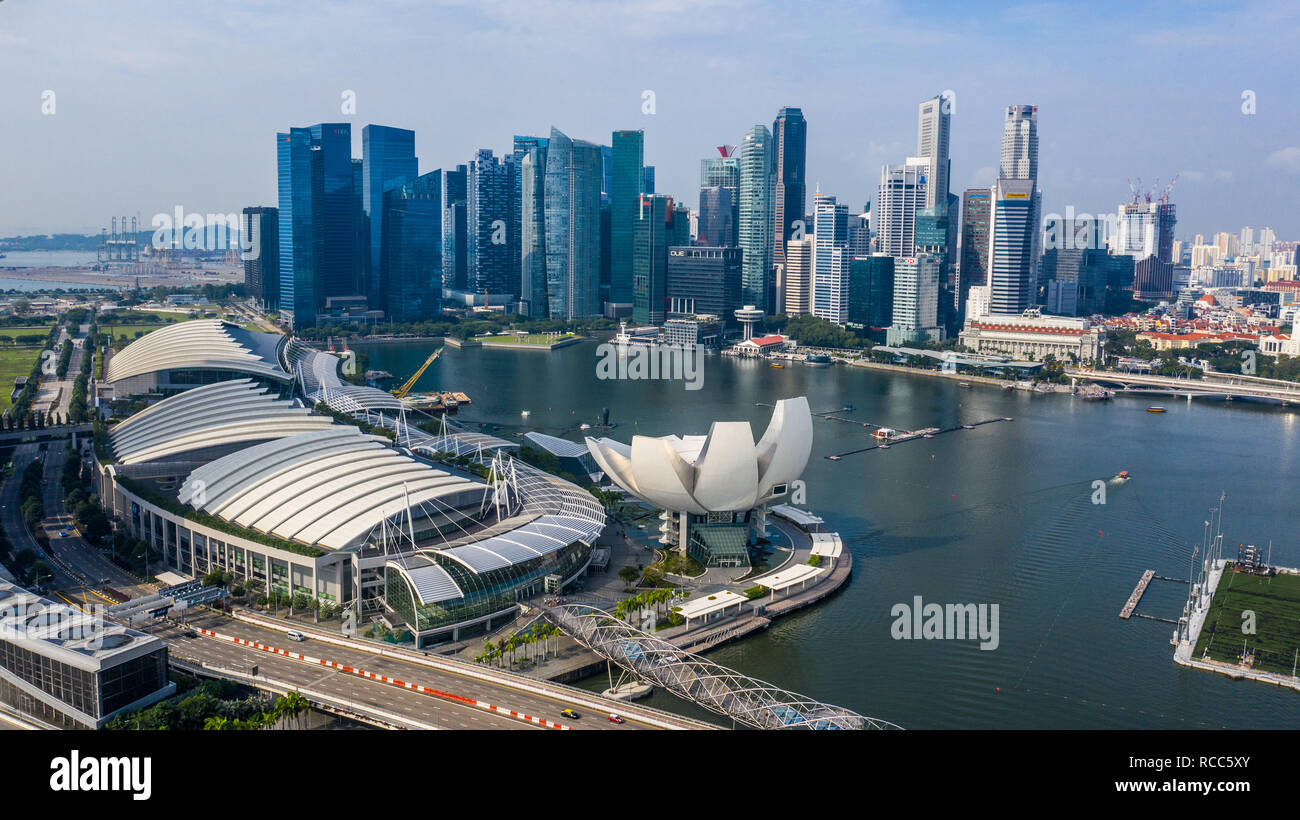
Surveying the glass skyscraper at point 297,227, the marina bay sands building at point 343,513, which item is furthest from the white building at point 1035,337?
the glass skyscraper at point 297,227

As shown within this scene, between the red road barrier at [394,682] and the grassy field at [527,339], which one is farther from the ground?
the grassy field at [527,339]

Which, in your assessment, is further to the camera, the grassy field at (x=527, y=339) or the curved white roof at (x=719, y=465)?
the grassy field at (x=527, y=339)

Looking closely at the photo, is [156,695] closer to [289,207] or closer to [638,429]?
[638,429]

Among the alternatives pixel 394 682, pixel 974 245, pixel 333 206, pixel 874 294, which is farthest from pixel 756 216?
pixel 394 682

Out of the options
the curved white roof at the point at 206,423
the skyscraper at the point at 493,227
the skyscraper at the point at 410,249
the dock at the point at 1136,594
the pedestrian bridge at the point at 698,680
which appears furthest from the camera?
the skyscraper at the point at 493,227

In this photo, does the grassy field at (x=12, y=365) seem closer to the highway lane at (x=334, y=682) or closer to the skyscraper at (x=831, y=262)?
the highway lane at (x=334, y=682)

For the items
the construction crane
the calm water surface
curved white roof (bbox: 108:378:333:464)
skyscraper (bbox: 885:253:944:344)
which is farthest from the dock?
skyscraper (bbox: 885:253:944:344)
